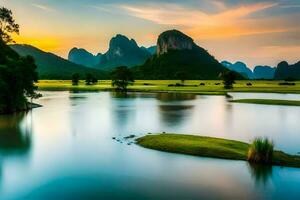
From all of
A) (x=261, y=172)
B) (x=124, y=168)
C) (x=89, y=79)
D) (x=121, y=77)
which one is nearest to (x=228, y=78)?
(x=121, y=77)

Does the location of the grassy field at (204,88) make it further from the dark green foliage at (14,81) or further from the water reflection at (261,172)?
the water reflection at (261,172)

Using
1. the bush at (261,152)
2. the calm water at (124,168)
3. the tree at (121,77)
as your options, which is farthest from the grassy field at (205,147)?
the tree at (121,77)

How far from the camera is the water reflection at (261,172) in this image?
19.4 metres

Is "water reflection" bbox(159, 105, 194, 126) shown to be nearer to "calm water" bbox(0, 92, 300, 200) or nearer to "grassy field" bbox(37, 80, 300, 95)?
"calm water" bbox(0, 92, 300, 200)

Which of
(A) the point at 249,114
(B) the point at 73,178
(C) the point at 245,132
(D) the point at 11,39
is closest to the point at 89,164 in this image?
(B) the point at 73,178

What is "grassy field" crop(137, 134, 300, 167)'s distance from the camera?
74.5 ft

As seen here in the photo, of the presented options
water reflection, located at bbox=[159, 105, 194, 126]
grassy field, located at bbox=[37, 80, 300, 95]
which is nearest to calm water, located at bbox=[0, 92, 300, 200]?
water reflection, located at bbox=[159, 105, 194, 126]

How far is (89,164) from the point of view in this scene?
906 inches

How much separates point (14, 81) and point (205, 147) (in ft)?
118

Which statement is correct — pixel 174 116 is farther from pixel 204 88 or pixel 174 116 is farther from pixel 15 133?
pixel 204 88

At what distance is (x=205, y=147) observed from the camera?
25391mm

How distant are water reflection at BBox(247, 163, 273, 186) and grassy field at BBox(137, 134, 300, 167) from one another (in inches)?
38.6

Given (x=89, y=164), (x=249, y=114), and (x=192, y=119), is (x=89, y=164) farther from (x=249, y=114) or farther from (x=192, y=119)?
(x=249, y=114)

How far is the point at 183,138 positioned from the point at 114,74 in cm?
9310
